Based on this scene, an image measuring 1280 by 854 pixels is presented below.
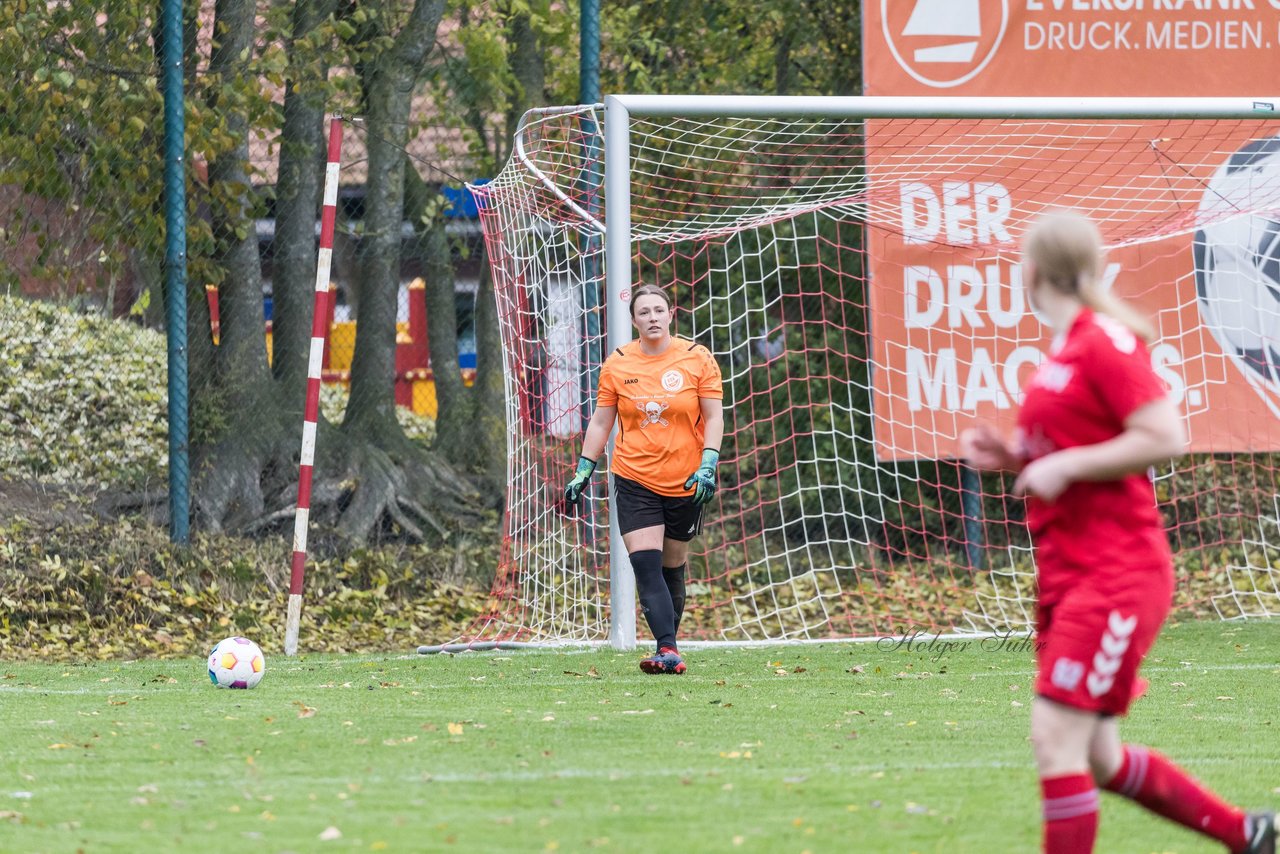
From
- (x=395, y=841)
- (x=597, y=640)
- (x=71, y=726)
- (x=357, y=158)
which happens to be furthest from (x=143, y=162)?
(x=395, y=841)

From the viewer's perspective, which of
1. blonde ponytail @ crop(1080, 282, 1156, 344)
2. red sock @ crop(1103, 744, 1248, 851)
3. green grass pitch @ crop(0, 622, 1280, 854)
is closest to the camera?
blonde ponytail @ crop(1080, 282, 1156, 344)

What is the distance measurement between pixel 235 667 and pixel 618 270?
307cm

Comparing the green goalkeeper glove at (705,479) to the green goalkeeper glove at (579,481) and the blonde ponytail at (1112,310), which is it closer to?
the green goalkeeper glove at (579,481)

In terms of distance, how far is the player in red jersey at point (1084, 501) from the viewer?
10.6 ft

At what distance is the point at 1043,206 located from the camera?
10625 mm

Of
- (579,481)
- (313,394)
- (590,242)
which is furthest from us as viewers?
(590,242)

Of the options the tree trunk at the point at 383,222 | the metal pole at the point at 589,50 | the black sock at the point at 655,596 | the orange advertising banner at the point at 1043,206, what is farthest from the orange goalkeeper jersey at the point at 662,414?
the tree trunk at the point at 383,222

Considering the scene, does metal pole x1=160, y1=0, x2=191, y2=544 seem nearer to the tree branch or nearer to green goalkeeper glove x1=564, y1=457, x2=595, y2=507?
the tree branch

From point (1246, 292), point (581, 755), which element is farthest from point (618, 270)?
point (1246, 292)

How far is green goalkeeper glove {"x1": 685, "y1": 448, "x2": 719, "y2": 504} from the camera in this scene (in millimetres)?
7566

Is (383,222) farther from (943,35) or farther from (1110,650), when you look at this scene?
(1110,650)

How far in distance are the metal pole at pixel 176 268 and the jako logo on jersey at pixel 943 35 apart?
463 cm

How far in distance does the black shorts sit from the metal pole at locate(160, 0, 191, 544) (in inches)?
151

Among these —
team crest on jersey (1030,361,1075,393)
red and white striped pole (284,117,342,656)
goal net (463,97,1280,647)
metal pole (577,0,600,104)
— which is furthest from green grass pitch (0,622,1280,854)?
metal pole (577,0,600,104)
